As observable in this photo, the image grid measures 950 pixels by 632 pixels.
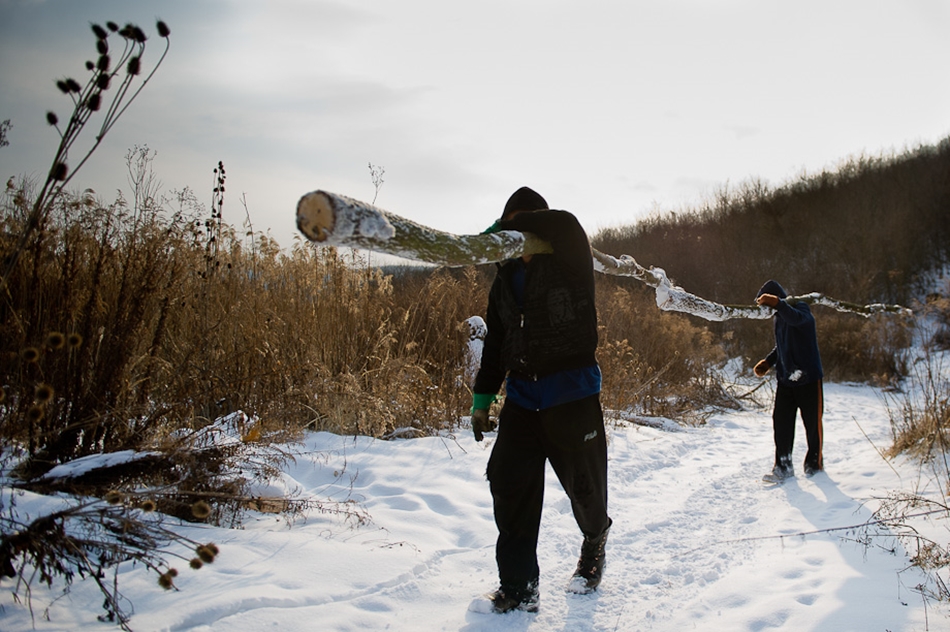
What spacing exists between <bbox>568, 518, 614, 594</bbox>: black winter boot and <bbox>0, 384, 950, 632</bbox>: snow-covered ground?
6 cm

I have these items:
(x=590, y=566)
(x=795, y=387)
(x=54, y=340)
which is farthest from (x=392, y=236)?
(x=795, y=387)

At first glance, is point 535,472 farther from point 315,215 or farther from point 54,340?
point 54,340

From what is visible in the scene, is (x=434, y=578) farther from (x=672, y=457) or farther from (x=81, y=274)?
(x=672, y=457)

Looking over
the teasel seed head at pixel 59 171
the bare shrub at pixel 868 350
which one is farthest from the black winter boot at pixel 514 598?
the bare shrub at pixel 868 350

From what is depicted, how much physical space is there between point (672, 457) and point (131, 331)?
5.16 m

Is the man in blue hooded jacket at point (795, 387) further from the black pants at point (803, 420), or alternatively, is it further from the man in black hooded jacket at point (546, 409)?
the man in black hooded jacket at point (546, 409)

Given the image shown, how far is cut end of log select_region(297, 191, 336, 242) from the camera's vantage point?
5.51ft

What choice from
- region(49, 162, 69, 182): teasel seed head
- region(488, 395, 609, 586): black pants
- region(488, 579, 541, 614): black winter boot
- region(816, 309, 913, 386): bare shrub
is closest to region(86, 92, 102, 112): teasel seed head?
region(49, 162, 69, 182): teasel seed head

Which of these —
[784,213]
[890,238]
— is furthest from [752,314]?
[784,213]

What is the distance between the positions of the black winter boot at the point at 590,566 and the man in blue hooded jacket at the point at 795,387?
307cm

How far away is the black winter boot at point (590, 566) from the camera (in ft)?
9.46

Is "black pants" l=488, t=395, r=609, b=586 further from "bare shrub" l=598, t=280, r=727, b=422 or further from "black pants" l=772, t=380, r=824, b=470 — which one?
"bare shrub" l=598, t=280, r=727, b=422

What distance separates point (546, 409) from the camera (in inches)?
107

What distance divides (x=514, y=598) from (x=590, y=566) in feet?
1.55
